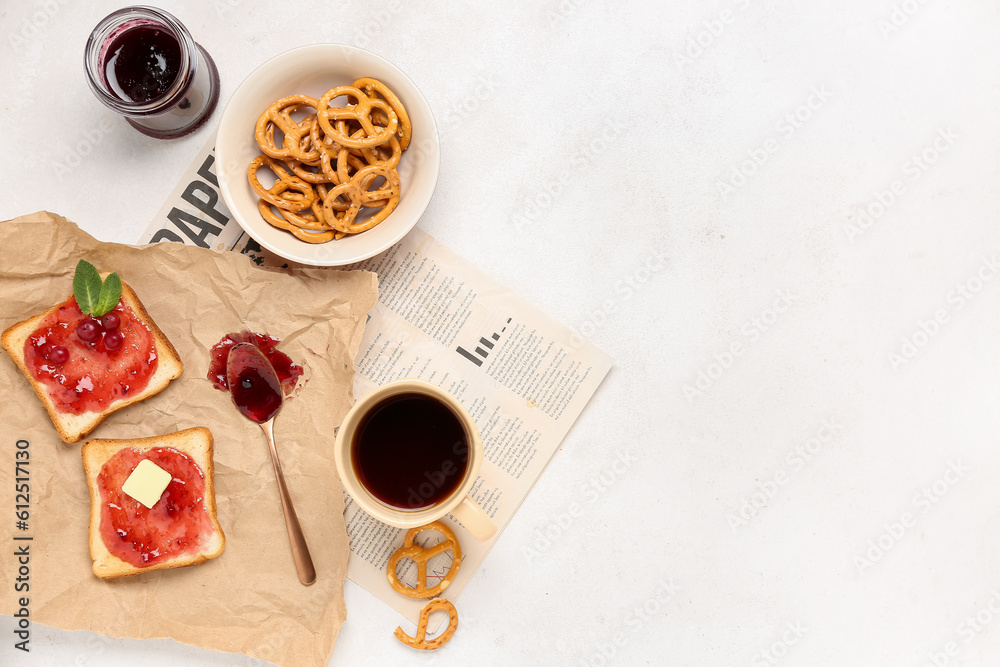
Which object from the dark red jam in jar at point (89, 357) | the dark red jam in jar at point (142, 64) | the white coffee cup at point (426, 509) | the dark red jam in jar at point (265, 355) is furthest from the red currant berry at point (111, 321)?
the white coffee cup at point (426, 509)

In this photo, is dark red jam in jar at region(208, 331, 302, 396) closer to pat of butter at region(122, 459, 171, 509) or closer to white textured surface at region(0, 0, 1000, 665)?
pat of butter at region(122, 459, 171, 509)

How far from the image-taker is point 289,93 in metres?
1.28

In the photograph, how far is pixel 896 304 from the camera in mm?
1409

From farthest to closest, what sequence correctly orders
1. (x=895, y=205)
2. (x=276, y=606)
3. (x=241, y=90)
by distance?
(x=895, y=205) → (x=276, y=606) → (x=241, y=90)

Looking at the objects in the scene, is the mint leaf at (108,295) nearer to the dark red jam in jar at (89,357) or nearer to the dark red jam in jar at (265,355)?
the dark red jam in jar at (89,357)

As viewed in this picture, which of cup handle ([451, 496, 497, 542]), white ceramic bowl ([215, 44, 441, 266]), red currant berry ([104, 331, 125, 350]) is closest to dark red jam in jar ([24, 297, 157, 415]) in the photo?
red currant berry ([104, 331, 125, 350])

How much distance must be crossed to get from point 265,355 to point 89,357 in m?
0.38

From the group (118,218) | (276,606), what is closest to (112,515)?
(276,606)

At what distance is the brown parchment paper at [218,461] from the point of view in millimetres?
1259

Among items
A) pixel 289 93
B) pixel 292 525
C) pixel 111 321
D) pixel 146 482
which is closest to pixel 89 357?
pixel 111 321

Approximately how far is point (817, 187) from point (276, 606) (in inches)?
62.7

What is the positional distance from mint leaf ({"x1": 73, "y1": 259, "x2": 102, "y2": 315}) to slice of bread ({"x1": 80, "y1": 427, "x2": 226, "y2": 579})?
1.00 ft

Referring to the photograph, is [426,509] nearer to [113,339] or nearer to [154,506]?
[154,506]

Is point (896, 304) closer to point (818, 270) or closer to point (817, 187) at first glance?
point (818, 270)
